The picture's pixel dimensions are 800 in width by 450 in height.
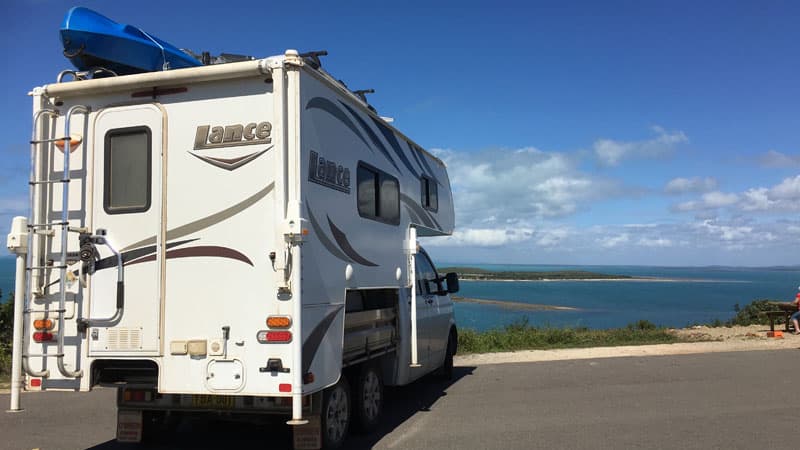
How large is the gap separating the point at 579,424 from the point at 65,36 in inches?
254

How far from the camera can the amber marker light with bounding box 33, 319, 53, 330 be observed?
→ 5.59 meters

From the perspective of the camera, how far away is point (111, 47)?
5914 millimetres

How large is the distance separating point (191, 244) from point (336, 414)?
6.71 ft

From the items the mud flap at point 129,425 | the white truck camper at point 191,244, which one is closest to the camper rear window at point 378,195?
the white truck camper at point 191,244

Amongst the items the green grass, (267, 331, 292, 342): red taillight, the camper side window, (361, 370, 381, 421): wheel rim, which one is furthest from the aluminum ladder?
the green grass

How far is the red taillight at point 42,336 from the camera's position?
559cm

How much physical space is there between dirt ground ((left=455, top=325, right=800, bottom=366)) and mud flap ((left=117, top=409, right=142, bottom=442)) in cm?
780

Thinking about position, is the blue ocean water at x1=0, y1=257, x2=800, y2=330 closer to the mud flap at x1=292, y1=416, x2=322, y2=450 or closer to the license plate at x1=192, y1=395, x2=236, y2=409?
the license plate at x1=192, y1=395, x2=236, y2=409

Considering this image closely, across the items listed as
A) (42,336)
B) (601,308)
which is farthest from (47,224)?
(601,308)

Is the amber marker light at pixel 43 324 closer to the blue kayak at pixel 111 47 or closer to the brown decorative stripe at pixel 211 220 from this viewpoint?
the brown decorative stripe at pixel 211 220

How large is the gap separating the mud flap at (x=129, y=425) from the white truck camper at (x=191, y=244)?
0.05ft

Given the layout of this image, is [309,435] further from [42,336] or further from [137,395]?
[42,336]

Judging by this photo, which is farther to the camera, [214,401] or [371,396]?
[371,396]

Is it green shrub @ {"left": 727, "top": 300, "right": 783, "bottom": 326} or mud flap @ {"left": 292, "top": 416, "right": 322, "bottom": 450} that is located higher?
mud flap @ {"left": 292, "top": 416, "right": 322, "bottom": 450}
